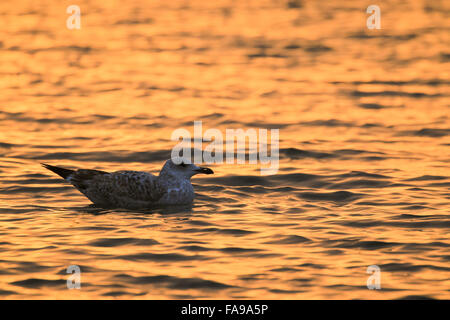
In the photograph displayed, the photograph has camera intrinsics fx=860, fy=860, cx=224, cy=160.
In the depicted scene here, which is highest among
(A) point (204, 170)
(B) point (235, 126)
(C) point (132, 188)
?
(B) point (235, 126)

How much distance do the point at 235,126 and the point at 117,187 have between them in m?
5.06

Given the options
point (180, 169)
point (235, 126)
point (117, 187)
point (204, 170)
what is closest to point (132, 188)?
point (117, 187)

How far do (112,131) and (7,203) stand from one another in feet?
16.0

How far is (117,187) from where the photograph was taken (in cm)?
1419

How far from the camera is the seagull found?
14.2m

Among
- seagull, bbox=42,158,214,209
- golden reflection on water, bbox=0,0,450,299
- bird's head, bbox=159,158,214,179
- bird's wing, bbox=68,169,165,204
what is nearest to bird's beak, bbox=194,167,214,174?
bird's head, bbox=159,158,214,179

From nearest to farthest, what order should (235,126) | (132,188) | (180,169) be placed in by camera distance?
(132,188) → (180,169) → (235,126)

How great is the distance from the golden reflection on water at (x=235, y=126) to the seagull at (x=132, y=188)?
339 mm

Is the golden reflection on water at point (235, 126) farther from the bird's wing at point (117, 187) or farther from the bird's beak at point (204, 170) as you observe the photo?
the bird's beak at point (204, 170)

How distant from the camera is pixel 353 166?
634 inches

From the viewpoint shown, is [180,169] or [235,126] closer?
[180,169]

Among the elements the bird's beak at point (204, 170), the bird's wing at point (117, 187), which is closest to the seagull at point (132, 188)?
the bird's wing at point (117, 187)

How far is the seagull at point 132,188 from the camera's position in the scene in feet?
46.5

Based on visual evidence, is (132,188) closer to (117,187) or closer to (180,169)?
(117,187)
